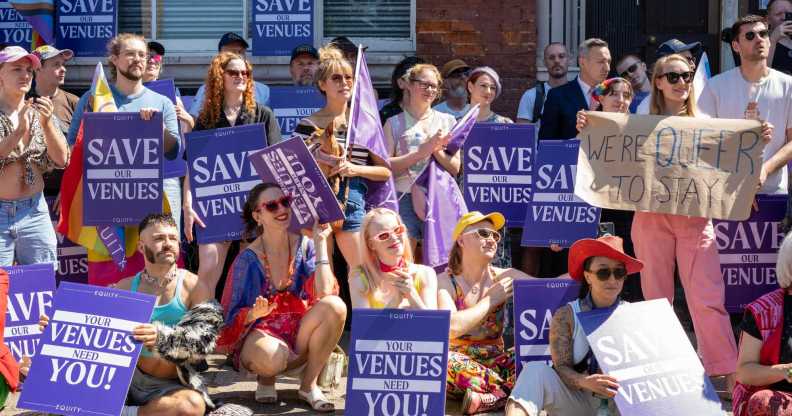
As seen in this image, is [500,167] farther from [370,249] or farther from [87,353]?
[87,353]

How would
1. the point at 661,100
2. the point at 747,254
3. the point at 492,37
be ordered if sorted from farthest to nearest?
the point at 492,37 → the point at 747,254 → the point at 661,100

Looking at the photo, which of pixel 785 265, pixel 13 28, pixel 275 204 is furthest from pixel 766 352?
pixel 13 28

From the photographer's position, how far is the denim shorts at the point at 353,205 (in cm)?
806

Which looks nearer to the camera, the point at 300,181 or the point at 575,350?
the point at 575,350

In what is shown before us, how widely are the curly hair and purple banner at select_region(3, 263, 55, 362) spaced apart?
4.61ft

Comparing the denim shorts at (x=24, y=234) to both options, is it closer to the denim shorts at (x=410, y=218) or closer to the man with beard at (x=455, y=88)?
the denim shorts at (x=410, y=218)

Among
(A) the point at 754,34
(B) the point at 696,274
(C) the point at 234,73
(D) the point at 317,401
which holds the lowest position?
(D) the point at 317,401

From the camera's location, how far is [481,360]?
7414 millimetres

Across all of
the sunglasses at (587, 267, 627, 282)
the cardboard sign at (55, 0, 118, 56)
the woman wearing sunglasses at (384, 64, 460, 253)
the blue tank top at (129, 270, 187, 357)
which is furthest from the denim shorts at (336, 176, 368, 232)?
the cardboard sign at (55, 0, 118, 56)

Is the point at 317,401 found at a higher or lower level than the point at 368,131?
lower

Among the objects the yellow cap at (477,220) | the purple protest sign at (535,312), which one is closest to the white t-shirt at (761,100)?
Result: the yellow cap at (477,220)

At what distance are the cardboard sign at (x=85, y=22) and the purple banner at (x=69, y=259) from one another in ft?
7.73

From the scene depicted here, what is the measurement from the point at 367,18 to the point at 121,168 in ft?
12.9

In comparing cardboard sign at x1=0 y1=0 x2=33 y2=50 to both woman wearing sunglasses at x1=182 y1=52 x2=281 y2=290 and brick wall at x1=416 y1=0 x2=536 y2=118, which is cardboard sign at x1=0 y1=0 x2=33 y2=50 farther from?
woman wearing sunglasses at x1=182 y1=52 x2=281 y2=290
